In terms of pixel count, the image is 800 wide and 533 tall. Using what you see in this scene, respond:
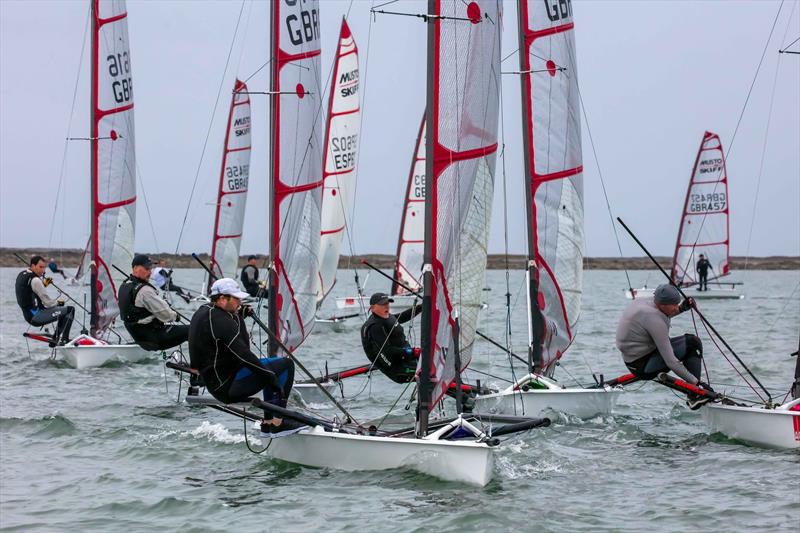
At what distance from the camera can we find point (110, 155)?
19.4 m

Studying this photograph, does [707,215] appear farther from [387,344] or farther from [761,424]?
[761,424]

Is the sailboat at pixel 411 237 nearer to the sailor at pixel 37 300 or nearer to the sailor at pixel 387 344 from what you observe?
the sailor at pixel 37 300

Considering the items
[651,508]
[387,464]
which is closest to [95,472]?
[387,464]

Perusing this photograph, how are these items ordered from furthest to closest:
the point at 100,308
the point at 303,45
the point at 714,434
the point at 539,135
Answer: the point at 100,308
the point at 303,45
the point at 539,135
the point at 714,434

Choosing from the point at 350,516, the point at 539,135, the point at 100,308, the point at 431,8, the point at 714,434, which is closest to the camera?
the point at 350,516

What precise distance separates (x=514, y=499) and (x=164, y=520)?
2516mm

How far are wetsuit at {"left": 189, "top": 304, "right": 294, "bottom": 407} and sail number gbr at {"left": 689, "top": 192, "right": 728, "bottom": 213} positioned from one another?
1279 inches

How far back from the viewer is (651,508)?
8.01 meters

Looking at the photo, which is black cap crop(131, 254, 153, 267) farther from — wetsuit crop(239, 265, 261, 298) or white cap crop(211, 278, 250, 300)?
wetsuit crop(239, 265, 261, 298)

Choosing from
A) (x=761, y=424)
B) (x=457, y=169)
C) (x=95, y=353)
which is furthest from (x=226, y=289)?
(x=95, y=353)

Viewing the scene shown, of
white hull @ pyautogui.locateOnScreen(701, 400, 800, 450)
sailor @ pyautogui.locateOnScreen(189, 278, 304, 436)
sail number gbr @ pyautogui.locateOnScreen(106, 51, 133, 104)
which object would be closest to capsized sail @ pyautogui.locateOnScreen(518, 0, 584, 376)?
white hull @ pyautogui.locateOnScreen(701, 400, 800, 450)

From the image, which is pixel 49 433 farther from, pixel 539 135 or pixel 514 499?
pixel 539 135

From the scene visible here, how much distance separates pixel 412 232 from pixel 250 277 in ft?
14.7

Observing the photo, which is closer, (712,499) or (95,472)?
(712,499)
